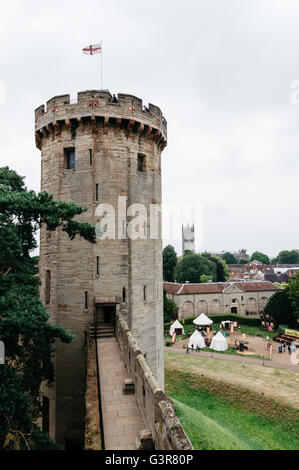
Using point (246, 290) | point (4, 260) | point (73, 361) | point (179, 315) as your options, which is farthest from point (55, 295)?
point (246, 290)

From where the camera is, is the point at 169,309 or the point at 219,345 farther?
the point at 169,309

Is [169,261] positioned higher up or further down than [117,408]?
higher up

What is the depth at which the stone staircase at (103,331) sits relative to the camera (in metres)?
14.3

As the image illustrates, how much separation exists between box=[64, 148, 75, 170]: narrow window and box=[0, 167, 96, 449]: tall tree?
3.65 meters

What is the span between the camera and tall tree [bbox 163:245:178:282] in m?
70.7

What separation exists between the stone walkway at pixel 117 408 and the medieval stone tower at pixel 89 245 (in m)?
3.26

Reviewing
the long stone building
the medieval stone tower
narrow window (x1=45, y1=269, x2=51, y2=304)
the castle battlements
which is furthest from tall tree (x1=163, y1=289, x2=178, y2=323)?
the castle battlements

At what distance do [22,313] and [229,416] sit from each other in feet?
58.4

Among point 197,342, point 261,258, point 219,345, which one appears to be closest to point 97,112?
point 197,342

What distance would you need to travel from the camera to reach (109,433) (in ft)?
23.8

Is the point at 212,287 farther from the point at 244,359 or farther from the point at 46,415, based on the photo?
the point at 46,415

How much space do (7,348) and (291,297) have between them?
42.2 m

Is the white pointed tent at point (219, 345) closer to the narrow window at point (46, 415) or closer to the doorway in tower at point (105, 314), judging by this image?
the doorway in tower at point (105, 314)

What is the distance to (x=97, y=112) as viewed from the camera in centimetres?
1471
